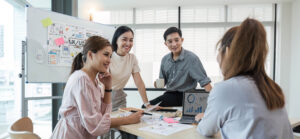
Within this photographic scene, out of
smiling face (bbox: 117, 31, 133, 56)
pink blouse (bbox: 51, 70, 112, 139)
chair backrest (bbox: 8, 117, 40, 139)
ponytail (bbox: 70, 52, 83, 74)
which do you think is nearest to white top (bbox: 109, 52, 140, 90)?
smiling face (bbox: 117, 31, 133, 56)

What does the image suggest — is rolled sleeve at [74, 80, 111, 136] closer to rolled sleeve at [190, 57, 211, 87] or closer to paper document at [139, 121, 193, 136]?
paper document at [139, 121, 193, 136]

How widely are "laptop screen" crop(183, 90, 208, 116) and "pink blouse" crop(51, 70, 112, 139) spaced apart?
1.77ft

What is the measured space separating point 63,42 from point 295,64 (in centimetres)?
408

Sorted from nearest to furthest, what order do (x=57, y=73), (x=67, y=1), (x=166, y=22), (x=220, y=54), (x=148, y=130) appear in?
(x=220, y=54) < (x=148, y=130) < (x=57, y=73) < (x=67, y=1) < (x=166, y=22)

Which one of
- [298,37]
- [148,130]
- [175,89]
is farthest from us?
[298,37]

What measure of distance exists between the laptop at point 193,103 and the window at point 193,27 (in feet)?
9.39

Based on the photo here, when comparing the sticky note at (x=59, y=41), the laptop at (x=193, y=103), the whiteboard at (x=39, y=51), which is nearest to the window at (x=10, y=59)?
the whiteboard at (x=39, y=51)

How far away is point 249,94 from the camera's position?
2.27 ft

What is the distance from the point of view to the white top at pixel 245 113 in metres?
0.69

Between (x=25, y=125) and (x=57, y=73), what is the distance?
3.10 feet

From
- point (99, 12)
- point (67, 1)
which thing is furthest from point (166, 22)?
point (67, 1)

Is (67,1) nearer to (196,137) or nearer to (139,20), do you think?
(139,20)

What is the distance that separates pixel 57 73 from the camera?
1946 mm

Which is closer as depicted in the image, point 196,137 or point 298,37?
point 196,137
